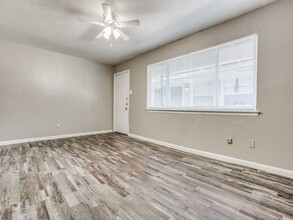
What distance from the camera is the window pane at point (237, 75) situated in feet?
8.38

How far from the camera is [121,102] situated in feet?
18.3

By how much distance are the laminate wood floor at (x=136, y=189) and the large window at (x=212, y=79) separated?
3.76 ft

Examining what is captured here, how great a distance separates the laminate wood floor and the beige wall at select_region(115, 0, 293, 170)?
0.32 meters

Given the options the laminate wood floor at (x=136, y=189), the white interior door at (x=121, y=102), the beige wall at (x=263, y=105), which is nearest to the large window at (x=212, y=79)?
the beige wall at (x=263, y=105)

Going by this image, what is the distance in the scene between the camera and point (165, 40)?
142 inches

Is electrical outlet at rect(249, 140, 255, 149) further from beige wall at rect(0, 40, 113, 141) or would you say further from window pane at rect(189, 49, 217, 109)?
beige wall at rect(0, 40, 113, 141)

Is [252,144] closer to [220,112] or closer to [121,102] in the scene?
[220,112]

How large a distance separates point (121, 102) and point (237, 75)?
12.7ft

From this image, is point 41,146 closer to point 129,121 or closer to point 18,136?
point 18,136

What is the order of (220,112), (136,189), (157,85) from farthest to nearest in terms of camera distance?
(157,85) < (220,112) < (136,189)

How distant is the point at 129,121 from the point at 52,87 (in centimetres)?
256

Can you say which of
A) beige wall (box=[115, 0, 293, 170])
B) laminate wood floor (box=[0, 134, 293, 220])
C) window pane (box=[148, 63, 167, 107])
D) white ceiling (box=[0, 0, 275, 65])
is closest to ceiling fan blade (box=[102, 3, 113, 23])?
white ceiling (box=[0, 0, 275, 65])

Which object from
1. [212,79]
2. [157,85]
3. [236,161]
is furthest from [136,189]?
[157,85]

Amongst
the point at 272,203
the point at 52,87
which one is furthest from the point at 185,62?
the point at 52,87
